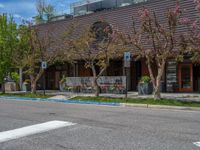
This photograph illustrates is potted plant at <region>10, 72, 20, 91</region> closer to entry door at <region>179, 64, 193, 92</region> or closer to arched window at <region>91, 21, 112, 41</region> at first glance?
arched window at <region>91, 21, 112, 41</region>

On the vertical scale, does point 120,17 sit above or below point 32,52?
above

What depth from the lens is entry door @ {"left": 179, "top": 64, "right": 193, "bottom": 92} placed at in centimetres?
3177

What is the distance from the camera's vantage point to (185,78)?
32125 millimetres

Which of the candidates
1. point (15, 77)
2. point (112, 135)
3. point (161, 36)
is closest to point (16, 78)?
point (15, 77)

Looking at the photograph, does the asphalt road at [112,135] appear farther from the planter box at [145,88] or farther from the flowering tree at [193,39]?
the planter box at [145,88]

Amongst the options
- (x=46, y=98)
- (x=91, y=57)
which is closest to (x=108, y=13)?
(x=91, y=57)

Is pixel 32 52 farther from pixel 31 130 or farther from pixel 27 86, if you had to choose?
pixel 31 130

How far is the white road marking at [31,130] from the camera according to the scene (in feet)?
36.6

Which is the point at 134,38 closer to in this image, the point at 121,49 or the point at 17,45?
the point at 121,49

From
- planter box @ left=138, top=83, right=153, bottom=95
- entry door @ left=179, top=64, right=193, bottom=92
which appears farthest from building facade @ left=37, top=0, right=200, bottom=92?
planter box @ left=138, top=83, right=153, bottom=95

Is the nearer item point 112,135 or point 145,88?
point 112,135

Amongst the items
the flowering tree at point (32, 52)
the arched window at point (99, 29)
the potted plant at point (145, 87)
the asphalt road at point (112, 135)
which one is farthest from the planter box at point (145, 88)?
the asphalt road at point (112, 135)

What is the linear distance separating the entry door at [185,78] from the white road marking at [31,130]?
19.4m

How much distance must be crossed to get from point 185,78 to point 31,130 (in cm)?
2180
